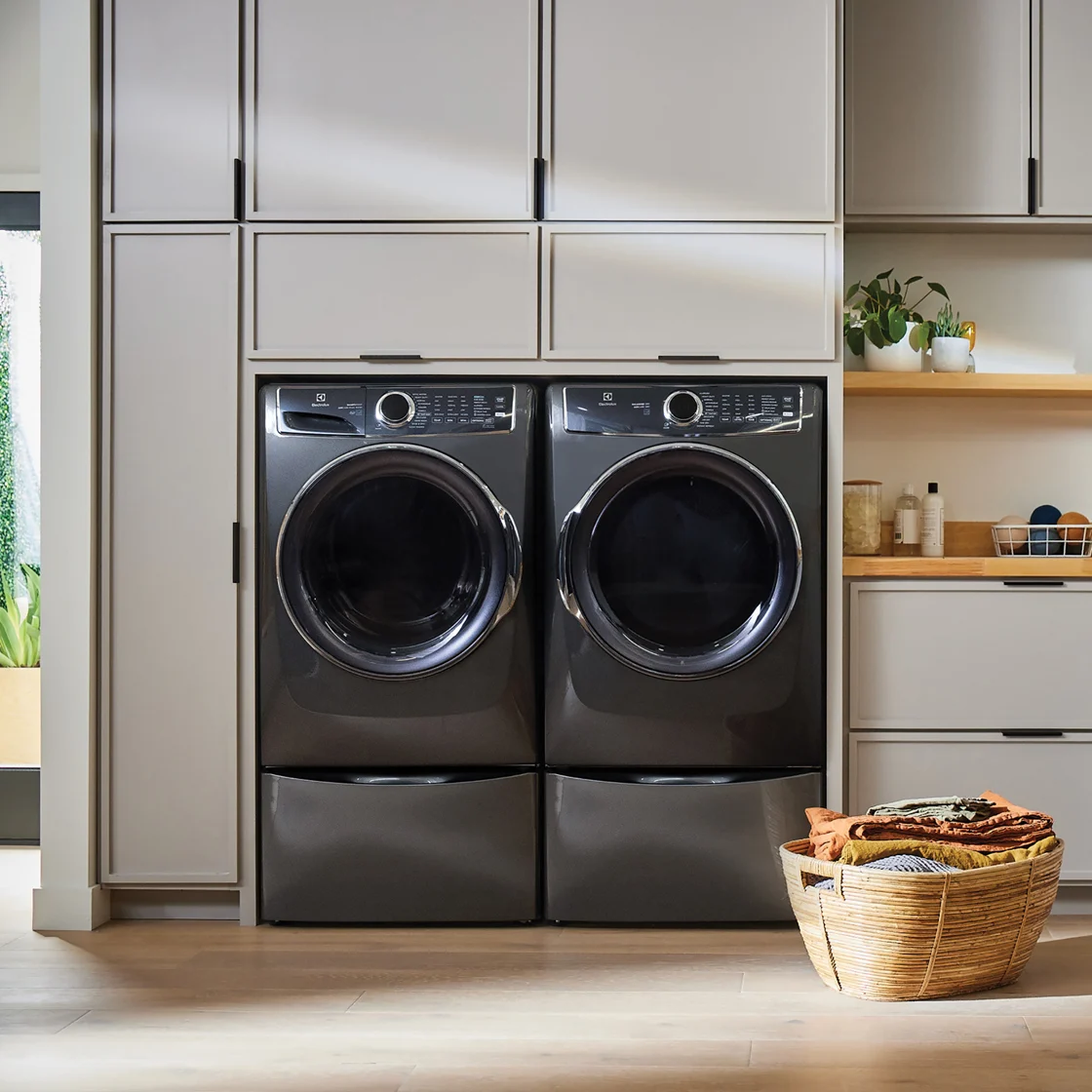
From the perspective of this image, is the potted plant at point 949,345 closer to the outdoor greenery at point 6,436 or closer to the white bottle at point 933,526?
the white bottle at point 933,526

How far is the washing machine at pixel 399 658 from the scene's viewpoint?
254 cm

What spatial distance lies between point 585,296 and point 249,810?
1.35m

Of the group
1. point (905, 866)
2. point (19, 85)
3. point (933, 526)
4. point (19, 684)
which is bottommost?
point (905, 866)

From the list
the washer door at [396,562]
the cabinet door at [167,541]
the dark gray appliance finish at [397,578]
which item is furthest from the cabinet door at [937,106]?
the cabinet door at [167,541]

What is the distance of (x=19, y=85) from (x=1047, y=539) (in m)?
3.07

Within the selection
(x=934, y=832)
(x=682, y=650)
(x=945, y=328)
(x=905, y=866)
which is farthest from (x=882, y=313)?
(x=905, y=866)

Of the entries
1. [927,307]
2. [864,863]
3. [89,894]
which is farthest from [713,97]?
[89,894]

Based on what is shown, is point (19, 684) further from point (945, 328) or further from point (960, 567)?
point (945, 328)

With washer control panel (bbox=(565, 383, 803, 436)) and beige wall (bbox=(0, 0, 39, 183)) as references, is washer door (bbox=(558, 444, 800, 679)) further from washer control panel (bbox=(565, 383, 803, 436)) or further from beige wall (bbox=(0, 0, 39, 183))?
beige wall (bbox=(0, 0, 39, 183))

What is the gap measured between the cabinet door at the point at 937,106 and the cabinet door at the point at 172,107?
1.50 metres

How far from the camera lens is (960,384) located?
286 centimetres

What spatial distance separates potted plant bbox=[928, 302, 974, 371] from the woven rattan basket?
1.29 m

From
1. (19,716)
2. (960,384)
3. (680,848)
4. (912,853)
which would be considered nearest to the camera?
(912,853)

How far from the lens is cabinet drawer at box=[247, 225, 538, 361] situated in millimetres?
2592
